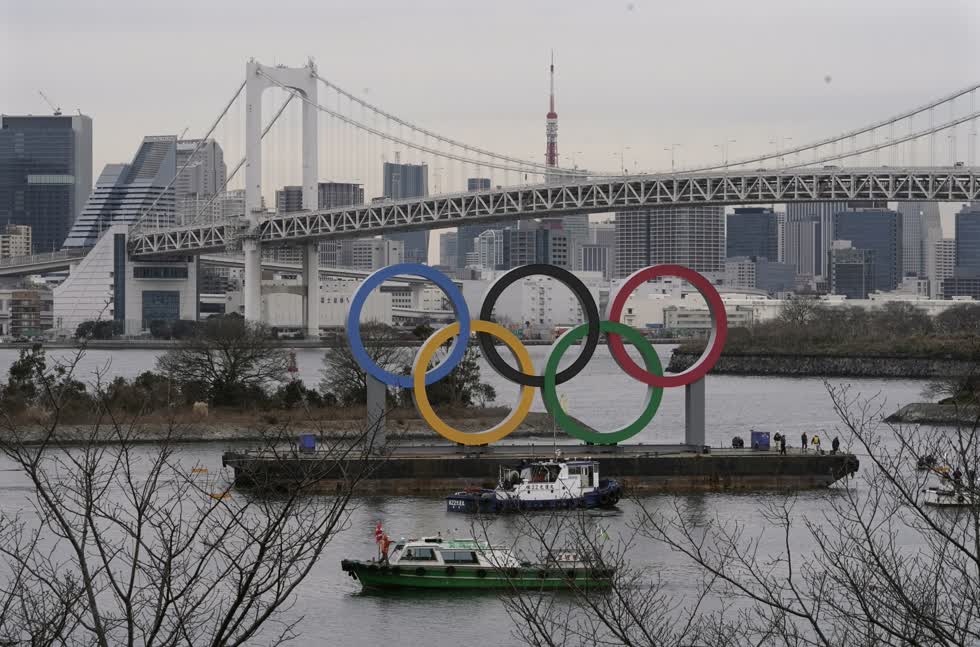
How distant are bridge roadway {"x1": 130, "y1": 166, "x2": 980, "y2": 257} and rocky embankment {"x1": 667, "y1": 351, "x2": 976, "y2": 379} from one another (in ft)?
17.8

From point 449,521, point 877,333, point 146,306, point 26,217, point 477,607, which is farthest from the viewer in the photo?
point 26,217

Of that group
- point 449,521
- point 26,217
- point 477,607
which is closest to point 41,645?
point 477,607

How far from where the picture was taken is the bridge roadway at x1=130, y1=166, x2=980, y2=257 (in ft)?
179

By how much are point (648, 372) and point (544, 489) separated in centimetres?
299

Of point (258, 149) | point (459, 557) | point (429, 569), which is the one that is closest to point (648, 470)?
point (459, 557)

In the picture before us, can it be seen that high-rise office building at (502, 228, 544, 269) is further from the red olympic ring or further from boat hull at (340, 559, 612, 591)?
boat hull at (340, 559, 612, 591)

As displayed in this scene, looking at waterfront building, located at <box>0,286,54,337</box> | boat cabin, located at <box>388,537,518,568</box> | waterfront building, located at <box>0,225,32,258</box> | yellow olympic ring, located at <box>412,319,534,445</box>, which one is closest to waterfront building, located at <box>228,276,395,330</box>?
waterfront building, located at <box>0,286,54,337</box>

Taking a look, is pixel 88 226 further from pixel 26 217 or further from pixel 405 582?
pixel 405 582

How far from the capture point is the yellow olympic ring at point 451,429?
70.8 ft

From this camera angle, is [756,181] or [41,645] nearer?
[41,645]

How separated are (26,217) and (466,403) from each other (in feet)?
453

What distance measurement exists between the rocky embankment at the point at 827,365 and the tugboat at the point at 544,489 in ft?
105

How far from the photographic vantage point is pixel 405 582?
1580cm

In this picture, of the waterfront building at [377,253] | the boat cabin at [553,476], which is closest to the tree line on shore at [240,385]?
the boat cabin at [553,476]
